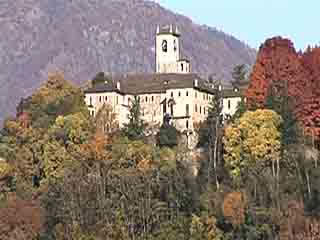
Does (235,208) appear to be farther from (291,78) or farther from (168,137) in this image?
(291,78)

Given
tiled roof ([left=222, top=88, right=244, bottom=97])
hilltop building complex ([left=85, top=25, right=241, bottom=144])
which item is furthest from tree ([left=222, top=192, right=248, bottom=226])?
tiled roof ([left=222, top=88, right=244, bottom=97])

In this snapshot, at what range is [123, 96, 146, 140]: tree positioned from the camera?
68.4 metres

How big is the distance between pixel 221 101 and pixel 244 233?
18.9 meters

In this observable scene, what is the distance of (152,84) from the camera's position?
249 feet

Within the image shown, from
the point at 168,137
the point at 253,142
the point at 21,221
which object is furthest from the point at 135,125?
the point at 21,221

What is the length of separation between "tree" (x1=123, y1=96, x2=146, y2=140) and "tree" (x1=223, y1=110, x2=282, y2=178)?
732cm

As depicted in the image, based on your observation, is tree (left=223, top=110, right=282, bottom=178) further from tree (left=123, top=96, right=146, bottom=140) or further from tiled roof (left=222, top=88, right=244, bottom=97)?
tiled roof (left=222, top=88, right=244, bottom=97)

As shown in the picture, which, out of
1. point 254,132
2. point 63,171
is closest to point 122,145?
point 63,171

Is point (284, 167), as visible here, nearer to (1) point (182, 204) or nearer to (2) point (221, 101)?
(1) point (182, 204)

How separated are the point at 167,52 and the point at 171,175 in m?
24.5

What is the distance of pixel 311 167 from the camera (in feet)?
197

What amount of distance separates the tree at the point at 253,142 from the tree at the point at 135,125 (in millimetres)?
7317

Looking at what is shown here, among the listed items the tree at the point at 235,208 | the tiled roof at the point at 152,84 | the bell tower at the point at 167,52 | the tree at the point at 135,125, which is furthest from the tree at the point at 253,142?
the bell tower at the point at 167,52

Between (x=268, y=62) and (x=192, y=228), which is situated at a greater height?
(x=268, y=62)
